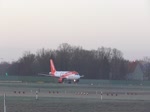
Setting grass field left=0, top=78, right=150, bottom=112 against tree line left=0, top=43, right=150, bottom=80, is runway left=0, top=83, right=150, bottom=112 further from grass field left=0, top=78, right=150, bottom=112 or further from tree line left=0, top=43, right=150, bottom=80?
tree line left=0, top=43, right=150, bottom=80

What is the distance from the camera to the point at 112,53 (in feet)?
647

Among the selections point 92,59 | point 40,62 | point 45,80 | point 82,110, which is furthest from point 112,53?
point 82,110

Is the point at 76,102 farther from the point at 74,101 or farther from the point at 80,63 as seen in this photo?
the point at 80,63

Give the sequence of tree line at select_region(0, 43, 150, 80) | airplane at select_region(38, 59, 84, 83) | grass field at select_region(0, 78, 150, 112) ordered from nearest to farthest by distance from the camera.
Answer: 1. grass field at select_region(0, 78, 150, 112)
2. airplane at select_region(38, 59, 84, 83)
3. tree line at select_region(0, 43, 150, 80)

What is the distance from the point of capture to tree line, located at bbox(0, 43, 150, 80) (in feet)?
580

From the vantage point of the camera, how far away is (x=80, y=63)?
18138cm

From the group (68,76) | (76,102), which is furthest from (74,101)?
(68,76)

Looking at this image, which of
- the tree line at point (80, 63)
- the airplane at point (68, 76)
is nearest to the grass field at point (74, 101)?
the airplane at point (68, 76)

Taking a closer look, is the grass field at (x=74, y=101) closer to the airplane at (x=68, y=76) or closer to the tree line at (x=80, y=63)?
the airplane at (x=68, y=76)

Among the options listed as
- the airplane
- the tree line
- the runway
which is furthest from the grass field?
the tree line

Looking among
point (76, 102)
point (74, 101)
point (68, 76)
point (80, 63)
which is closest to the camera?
point (76, 102)

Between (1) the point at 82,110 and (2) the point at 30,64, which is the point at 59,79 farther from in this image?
(1) the point at 82,110

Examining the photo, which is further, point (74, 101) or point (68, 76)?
point (68, 76)

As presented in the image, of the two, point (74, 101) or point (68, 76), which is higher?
point (68, 76)
